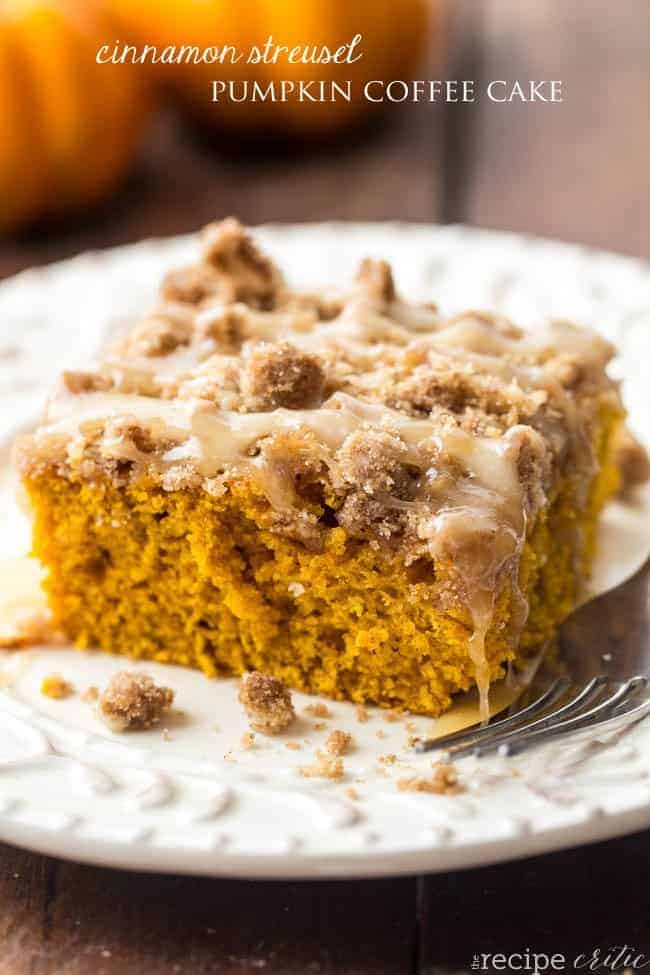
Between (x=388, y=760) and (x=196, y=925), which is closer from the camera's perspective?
(x=196, y=925)

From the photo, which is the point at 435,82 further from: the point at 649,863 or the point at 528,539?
the point at 649,863

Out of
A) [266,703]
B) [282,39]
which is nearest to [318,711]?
[266,703]

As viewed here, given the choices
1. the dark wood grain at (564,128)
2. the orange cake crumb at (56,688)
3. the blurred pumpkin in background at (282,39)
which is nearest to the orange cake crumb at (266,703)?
the orange cake crumb at (56,688)

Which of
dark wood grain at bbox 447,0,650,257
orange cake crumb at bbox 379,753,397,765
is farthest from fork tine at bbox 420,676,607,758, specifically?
dark wood grain at bbox 447,0,650,257

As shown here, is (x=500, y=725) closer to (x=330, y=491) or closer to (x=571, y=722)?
(x=571, y=722)

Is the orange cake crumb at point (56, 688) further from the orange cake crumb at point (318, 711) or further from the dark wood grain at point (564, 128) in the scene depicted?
the dark wood grain at point (564, 128)

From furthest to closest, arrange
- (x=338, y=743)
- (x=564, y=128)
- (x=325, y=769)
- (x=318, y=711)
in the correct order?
(x=564, y=128) → (x=318, y=711) → (x=338, y=743) → (x=325, y=769)

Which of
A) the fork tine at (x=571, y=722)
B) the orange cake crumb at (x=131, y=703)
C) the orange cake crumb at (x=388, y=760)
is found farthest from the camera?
the orange cake crumb at (x=131, y=703)
